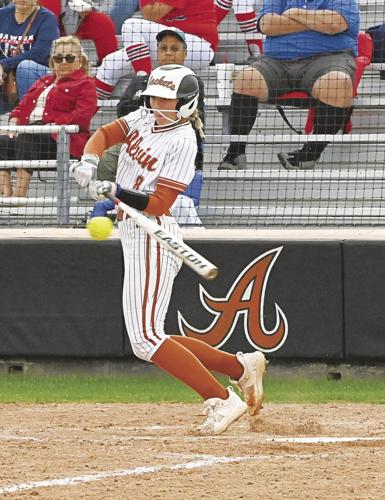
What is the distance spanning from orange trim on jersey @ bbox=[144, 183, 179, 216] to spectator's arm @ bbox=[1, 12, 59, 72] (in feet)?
16.1

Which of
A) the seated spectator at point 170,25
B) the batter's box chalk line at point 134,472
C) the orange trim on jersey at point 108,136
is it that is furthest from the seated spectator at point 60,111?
the batter's box chalk line at point 134,472

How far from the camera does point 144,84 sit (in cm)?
971

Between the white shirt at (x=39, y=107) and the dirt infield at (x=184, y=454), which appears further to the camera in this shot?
the white shirt at (x=39, y=107)

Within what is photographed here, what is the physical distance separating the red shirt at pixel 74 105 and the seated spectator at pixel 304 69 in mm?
1190

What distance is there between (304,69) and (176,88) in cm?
366

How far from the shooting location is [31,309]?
345 inches

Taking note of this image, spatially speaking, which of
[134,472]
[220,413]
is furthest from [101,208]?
[134,472]

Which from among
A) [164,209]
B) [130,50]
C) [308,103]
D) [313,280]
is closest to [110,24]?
[130,50]

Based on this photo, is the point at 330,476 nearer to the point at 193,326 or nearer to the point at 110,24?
the point at 193,326

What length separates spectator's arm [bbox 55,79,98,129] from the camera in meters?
9.47

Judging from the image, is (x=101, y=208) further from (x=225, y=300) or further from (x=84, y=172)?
(x=84, y=172)

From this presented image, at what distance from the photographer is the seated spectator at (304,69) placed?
946 cm

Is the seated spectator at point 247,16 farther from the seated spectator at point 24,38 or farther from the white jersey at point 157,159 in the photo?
the white jersey at point 157,159

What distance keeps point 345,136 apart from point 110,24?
288cm
